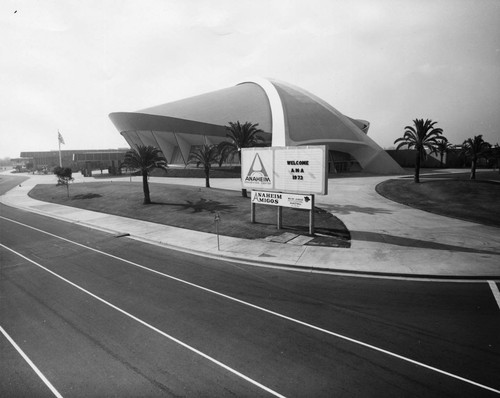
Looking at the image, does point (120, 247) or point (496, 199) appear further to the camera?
point (496, 199)

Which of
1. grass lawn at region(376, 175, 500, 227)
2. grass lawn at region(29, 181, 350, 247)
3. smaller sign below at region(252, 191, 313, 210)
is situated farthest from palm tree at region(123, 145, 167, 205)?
grass lawn at region(376, 175, 500, 227)

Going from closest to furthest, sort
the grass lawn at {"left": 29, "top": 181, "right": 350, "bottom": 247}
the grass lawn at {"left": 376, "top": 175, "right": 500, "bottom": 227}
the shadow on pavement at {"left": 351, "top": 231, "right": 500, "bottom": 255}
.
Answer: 1. the shadow on pavement at {"left": 351, "top": 231, "right": 500, "bottom": 255}
2. the grass lawn at {"left": 29, "top": 181, "right": 350, "bottom": 247}
3. the grass lawn at {"left": 376, "top": 175, "right": 500, "bottom": 227}

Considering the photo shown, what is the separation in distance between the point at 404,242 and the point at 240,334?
42.2 feet

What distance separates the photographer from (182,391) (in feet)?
22.0

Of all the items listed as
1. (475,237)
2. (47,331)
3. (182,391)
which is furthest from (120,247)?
(475,237)

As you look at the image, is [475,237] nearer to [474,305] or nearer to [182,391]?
[474,305]

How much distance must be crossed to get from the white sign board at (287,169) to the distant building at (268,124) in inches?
1287

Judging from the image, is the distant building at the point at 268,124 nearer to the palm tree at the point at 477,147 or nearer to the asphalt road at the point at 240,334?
the palm tree at the point at 477,147

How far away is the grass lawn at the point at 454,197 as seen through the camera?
24750 mm

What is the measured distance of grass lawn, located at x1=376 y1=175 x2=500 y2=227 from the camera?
81.2 ft

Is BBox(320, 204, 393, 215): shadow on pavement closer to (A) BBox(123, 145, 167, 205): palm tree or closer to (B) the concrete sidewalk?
(B) the concrete sidewalk

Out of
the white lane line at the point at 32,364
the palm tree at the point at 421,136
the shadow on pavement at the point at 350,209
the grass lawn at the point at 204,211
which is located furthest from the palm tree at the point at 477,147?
the white lane line at the point at 32,364

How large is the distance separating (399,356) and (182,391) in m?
5.53

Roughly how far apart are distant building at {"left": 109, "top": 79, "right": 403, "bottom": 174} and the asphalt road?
145 ft
